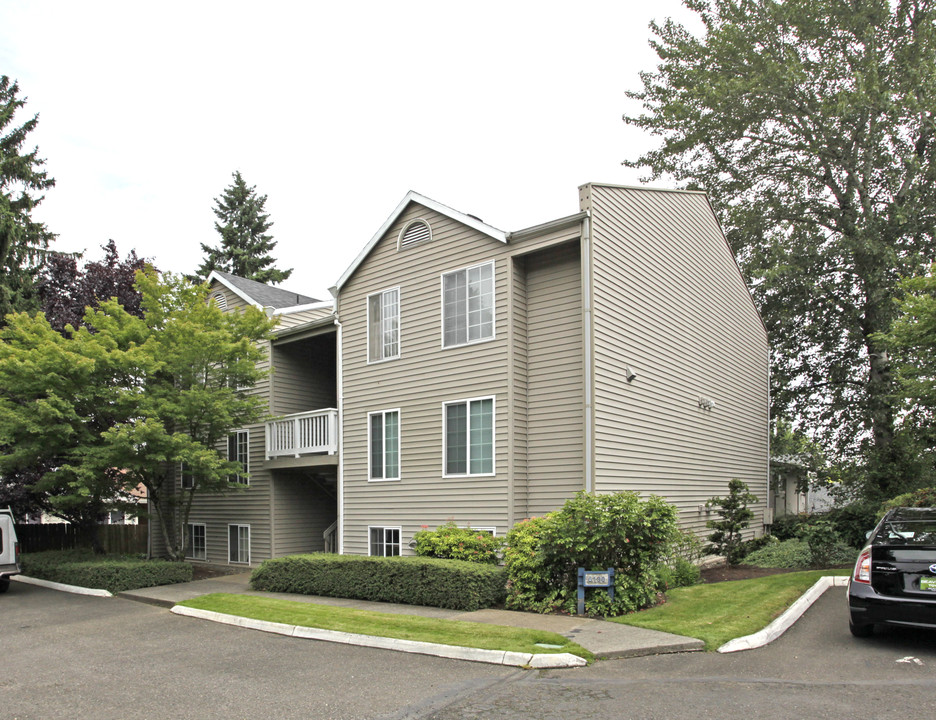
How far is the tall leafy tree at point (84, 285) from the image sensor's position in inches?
944

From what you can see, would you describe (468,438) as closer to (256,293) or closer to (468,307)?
(468,307)

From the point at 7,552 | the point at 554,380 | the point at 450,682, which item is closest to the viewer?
the point at 450,682

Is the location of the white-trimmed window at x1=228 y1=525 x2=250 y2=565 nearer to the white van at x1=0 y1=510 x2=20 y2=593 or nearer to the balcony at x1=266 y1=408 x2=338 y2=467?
the balcony at x1=266 y1=408 x2=338 y2=467

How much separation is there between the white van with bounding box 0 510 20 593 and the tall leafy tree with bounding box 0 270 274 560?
4.31ft

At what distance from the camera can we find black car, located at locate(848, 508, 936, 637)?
27.2 ft

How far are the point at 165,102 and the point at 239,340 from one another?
5745 mm

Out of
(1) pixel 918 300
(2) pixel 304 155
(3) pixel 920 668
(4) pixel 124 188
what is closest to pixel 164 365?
(2) pixel 304 155

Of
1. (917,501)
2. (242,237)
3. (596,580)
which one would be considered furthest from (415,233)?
(242,237)

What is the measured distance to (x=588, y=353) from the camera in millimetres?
13938

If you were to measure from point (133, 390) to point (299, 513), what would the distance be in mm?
5614

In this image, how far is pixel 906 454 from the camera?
22.8 metres

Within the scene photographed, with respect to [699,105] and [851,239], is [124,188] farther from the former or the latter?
[851,239]

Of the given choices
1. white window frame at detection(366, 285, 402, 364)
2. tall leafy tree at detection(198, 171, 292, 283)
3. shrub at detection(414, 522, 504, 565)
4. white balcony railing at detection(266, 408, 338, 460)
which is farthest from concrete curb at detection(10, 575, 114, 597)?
tall leafy tree at detection(198, 171, 292, 283)

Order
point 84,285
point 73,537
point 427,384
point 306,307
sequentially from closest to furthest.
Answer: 1. point 427,384
2. point 306,307
3. point 84,285
4. point 73,537
